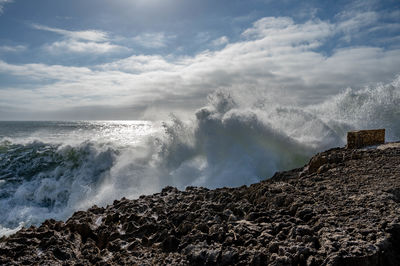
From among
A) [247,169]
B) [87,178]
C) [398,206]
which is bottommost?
[87,178]

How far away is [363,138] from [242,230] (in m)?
5.63

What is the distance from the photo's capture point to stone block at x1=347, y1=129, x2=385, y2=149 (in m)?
6.98

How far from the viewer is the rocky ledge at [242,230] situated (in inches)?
94.3

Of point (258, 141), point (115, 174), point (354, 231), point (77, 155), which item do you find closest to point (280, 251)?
point (354, 231)

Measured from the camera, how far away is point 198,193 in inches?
184

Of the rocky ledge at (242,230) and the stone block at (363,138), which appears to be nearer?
the rocky ledge at (242,230)

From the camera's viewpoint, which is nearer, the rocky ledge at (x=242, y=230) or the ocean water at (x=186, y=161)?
the rocky ledge at (x=242, y=230)

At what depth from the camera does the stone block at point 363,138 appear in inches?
275

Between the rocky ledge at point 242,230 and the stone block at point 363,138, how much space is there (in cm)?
257

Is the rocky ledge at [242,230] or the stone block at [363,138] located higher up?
the stone block at [363,138]

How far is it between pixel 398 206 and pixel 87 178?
38.9 ft

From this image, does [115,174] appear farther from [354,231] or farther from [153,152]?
[354,231]

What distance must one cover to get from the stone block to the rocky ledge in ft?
8.43

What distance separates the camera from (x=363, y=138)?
709 centimetres
